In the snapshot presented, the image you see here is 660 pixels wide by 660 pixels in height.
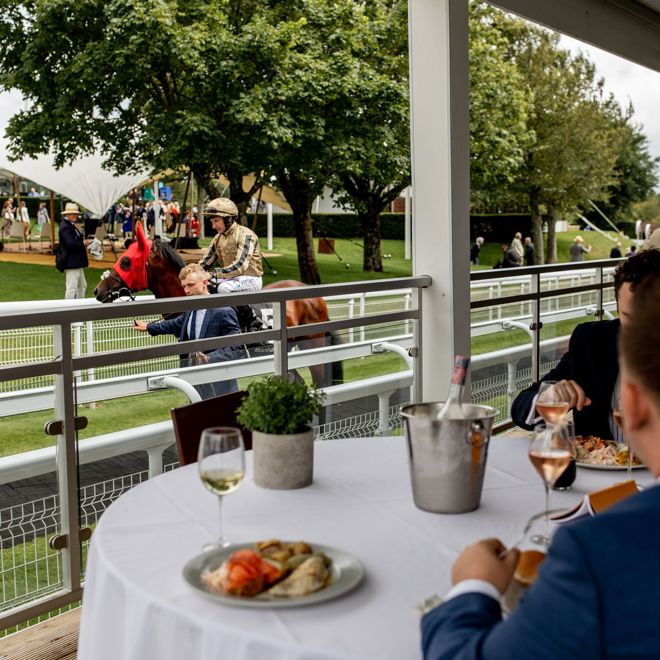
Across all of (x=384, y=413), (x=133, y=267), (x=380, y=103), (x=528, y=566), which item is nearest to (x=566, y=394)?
(x=528, y=566)

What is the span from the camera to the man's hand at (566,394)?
1902mm

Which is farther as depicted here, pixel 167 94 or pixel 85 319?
pixel 167 94

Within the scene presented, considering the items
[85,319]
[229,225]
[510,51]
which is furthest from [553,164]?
[85,319]

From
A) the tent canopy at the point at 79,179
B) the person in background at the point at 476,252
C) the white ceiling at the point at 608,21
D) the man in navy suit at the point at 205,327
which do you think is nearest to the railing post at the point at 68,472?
the man in navy suit at the point at 205,327

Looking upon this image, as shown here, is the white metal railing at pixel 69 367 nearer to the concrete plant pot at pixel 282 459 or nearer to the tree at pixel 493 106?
the concrete plant pot at pixel 282 459

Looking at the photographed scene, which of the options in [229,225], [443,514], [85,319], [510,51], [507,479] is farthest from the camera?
[510,51]

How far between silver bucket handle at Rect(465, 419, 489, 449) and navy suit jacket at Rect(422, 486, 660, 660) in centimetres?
65

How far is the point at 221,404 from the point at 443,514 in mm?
902

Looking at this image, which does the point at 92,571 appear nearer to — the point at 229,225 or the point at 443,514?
the point at 443,514

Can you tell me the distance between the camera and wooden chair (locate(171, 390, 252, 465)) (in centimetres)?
221

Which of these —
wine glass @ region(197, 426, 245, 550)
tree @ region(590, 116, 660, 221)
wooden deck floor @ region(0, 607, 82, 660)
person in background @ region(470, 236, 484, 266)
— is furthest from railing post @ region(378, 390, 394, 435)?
tree @ region(590, 116, 660, 221)

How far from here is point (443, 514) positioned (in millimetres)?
1581

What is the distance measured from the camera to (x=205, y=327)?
4.96 m

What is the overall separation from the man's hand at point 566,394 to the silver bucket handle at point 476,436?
0.37 metres
